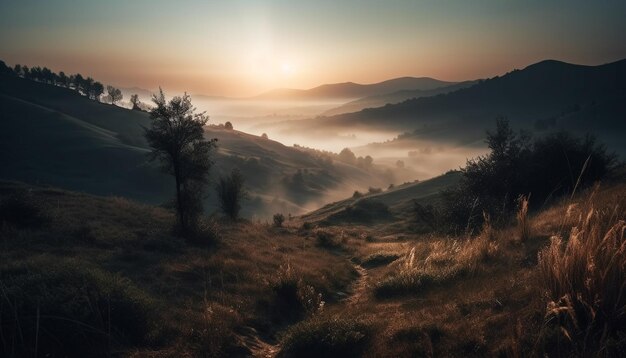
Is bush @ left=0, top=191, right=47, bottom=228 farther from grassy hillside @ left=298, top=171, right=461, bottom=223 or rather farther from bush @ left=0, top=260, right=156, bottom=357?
grassy hillside @ left=298, top=171, right=461, bottom=223

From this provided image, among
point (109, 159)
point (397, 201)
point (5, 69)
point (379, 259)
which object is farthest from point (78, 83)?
point (379, 259)

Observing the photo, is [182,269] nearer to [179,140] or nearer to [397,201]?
[179,140]

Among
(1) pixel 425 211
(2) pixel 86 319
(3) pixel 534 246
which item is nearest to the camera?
(2) pixel 86 319

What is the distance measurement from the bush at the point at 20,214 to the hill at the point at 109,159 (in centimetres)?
4962

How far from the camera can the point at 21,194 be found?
70.7 feet

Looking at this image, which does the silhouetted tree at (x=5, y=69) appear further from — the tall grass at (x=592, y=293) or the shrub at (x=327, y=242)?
the tall grass at (x=592, y=293)

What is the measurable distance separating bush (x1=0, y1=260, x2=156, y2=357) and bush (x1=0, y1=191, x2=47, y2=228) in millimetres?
10675

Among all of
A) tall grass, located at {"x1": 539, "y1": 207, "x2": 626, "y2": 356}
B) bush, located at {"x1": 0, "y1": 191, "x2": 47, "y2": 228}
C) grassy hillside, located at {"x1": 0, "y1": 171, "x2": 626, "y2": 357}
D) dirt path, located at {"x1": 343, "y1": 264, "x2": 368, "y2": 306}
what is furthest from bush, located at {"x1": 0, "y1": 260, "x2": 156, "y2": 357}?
bush, located at {"x1": 0, "y1": 191, "x2": 47, "y2": 228}

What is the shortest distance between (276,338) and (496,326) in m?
6.27

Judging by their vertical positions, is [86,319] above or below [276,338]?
above

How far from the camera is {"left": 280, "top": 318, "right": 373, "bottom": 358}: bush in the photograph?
7.74m

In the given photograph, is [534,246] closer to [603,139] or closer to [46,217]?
[46,217]

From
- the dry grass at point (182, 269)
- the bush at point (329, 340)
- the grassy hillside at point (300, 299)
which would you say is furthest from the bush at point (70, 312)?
the bush at point (329, 340)

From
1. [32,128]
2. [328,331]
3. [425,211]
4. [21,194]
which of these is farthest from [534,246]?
[32,128]
